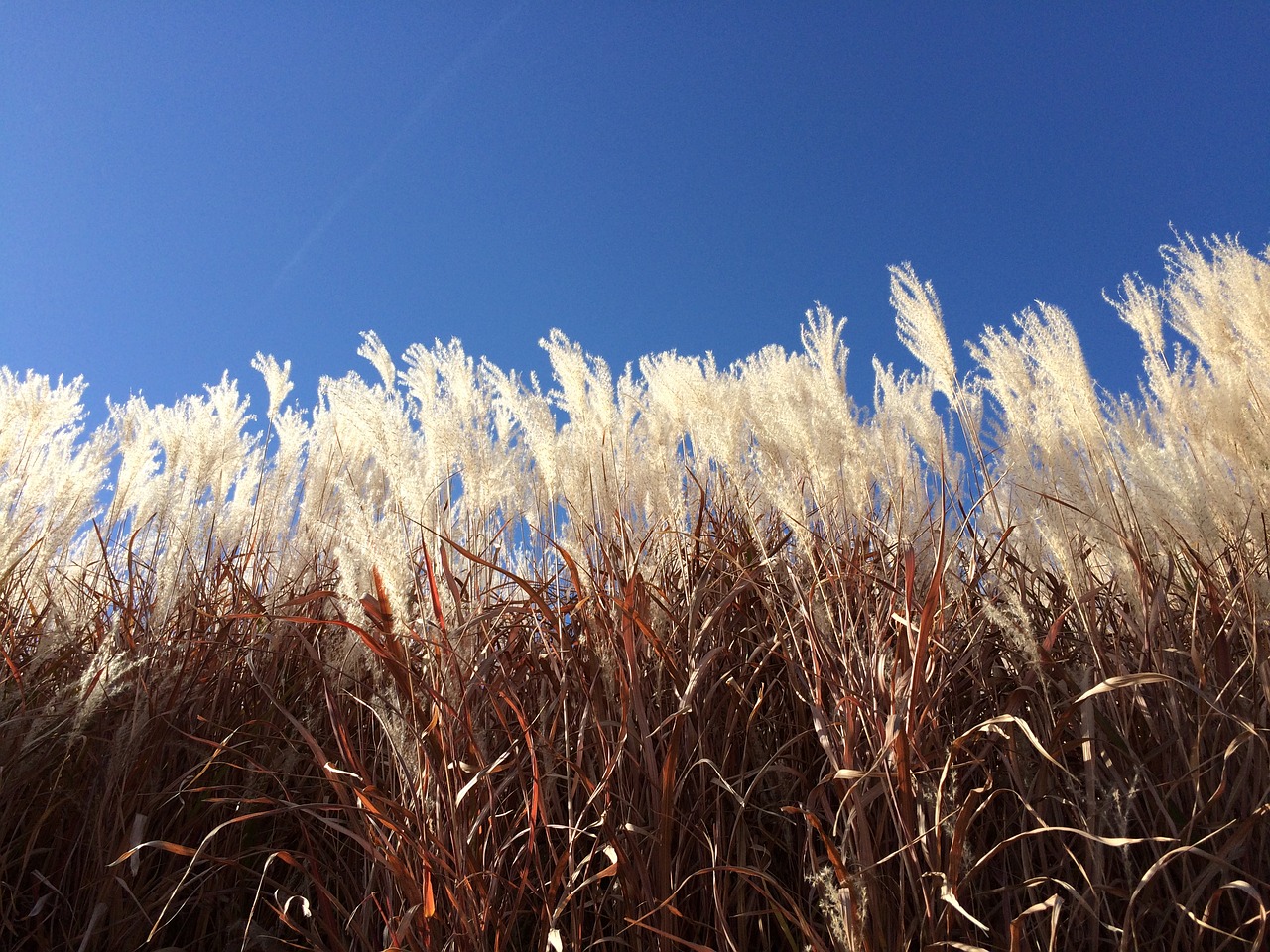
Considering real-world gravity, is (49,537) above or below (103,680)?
above

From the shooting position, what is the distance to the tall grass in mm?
1491

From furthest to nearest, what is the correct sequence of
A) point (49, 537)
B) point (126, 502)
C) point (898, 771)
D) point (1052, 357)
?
point (126, 502) < point (1052, 357) < point (49, 537) < point (898, 771)

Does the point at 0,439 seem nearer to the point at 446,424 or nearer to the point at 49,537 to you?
the point at 49,537

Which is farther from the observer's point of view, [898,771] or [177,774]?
[177,774]

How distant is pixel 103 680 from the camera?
1651mm

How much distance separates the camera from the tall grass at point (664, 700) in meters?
1.49

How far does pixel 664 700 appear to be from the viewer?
1.89m

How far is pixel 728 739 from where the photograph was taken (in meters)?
1.78

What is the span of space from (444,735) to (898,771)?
0.89 meters

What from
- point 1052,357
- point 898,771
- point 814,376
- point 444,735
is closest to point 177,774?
point 444,735

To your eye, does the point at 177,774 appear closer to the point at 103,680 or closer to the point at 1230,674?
the point at 103,680

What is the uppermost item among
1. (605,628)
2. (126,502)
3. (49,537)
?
(126,502)

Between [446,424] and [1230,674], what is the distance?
2.08 meters

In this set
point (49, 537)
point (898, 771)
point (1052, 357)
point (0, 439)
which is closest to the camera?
point (898, 771)
